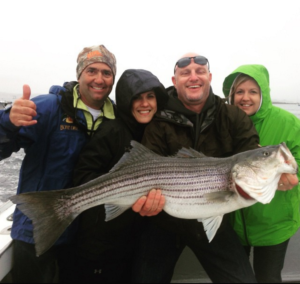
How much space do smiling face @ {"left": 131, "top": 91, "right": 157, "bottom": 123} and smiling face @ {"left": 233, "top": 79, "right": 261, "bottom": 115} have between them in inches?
47.6

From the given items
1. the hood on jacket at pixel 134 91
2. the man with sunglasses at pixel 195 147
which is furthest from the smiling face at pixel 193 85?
the hood on jacket at pixel 134 91

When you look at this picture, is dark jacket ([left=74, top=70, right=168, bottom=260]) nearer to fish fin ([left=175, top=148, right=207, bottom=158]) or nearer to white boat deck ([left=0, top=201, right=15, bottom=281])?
fish fin ([left=175, top=148, right=207, bottom=158])

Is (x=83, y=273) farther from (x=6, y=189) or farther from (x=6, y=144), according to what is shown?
(x=6, y=189)

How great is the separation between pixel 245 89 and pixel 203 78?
67 centimetres

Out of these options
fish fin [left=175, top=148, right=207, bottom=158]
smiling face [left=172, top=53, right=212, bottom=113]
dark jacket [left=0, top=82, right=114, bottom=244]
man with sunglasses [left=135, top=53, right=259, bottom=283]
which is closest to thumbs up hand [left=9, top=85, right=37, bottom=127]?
dark jacket [left=0, top=82, right=114, bottom=244]

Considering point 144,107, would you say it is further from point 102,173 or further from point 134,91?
point 102,173

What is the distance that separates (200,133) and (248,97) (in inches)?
37.1

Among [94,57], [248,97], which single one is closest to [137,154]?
[94,57]

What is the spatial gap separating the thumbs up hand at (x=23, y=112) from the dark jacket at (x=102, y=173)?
2.43 feet

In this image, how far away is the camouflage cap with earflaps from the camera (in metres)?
3.52

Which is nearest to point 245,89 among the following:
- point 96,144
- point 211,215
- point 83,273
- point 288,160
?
point 288,160

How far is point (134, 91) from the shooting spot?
3.33m

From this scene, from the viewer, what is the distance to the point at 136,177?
2.73 meters

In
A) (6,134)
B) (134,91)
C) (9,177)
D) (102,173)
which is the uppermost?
(134,91)
